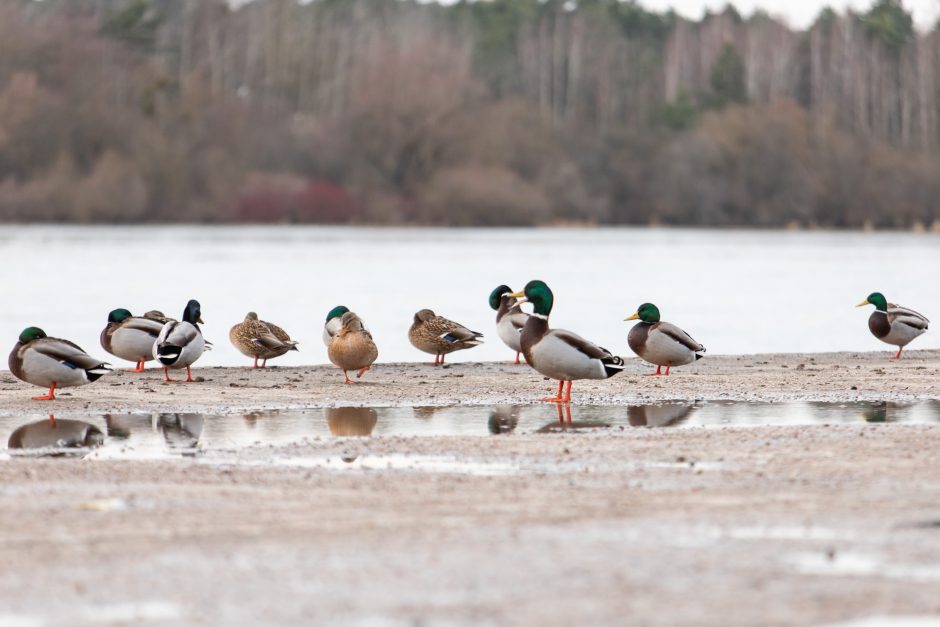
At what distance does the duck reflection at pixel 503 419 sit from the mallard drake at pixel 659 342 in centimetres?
234

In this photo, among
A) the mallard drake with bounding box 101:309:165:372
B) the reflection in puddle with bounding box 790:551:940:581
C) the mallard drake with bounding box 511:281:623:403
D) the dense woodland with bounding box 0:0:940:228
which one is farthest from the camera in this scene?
the dense woodland with bounding box 0:0:940:228

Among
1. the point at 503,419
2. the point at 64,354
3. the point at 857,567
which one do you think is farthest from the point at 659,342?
the point at 857,567

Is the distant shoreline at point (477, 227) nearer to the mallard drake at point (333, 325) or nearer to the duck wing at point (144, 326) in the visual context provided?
the mallard drake at point (333, 325)

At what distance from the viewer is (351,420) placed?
10375mm

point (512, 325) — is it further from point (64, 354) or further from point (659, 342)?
point (64, 354)

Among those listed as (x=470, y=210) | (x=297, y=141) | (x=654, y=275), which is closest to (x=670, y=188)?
(x=470, y=210)

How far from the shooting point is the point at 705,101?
82000 mm

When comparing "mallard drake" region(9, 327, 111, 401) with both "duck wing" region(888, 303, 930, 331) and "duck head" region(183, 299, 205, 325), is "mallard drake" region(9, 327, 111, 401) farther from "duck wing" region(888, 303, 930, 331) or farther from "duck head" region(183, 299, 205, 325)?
"duck wing" region(888, 303, 930, 331)

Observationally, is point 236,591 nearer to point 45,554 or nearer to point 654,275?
point 45,554

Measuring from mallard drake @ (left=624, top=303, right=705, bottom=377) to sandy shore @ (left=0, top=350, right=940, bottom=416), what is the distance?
19 cm

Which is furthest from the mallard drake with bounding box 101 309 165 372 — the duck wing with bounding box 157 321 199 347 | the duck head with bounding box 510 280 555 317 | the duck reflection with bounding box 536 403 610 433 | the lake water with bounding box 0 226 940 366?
the duck reflection with bounding box 536 403 610 433

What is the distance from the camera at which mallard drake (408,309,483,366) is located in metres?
14.7

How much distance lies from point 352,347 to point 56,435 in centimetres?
350

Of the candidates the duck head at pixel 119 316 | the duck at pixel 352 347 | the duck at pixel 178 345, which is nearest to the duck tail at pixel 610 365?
the duck at pixel 352 347
